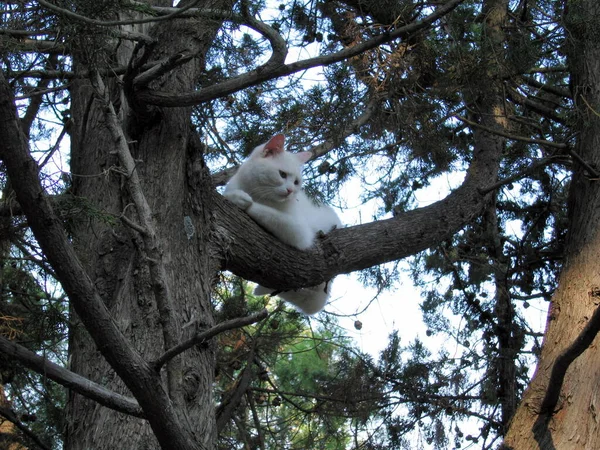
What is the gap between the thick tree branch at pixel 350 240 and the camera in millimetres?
2844

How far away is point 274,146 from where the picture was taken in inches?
152

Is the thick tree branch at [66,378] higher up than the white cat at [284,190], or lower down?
lower down

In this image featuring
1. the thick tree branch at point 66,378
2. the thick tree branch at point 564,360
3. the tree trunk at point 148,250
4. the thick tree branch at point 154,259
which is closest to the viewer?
the thick tree branch at point 66,378

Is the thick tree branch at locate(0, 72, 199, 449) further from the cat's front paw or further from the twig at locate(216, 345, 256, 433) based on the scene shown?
the twig at locate(216, 345, 256, 433)

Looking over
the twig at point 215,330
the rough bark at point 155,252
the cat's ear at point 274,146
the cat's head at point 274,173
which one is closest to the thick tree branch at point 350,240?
the rough bark at point 155,252

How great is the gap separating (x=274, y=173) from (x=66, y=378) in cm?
227

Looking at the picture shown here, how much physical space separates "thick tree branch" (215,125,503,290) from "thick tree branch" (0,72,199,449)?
118cm

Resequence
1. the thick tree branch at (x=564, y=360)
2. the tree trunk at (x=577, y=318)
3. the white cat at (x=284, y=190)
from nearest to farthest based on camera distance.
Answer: the thick tree branch at (x=564, y=360)
the tree trunk at (x=577, y=318)
the white cat at (x=284, y=190)

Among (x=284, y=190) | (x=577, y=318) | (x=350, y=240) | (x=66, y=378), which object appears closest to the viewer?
(x=66, y=378)

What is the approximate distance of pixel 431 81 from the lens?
13.5 feet

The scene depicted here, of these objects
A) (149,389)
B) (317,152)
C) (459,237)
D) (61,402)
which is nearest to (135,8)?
(149,389)

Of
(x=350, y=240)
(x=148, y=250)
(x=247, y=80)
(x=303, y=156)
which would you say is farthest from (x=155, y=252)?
(x=303, y=156)

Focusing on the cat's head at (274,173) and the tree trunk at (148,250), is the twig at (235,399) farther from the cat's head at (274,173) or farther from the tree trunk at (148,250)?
the tree trunk at (148,250)

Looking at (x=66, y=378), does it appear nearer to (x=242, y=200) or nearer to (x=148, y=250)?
(x=148, y=250)
